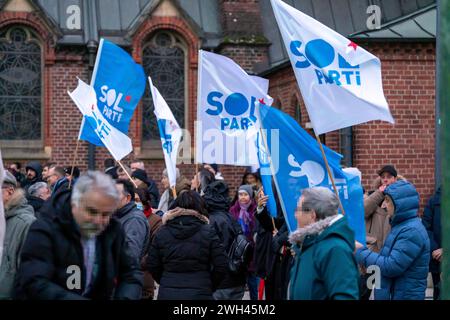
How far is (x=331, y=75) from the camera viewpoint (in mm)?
7656

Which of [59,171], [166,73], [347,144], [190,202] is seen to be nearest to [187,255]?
[190,202]

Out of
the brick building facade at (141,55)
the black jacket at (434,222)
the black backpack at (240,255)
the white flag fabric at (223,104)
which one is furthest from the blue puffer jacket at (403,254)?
the brick building facade at (141,55)

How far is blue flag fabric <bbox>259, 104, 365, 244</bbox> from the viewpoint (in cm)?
742

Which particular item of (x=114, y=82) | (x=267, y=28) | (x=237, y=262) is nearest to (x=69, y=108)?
(x=267, y=28)

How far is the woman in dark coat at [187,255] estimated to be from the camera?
7570mm

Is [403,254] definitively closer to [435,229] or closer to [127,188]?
[127,188]

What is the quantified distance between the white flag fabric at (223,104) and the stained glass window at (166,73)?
12.4 metres

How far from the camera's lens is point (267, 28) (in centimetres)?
2348

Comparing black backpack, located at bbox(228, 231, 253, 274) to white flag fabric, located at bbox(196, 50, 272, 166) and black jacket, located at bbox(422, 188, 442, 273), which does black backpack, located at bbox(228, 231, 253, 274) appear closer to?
white flag fabric, located at bbox(196, 50, 272, 166)

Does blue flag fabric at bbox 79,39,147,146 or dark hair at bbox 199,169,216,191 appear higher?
blue flag fabric at bbox 79,39,147,146

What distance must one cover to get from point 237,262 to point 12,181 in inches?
125

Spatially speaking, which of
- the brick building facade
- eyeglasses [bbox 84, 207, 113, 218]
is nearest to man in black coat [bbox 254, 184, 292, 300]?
eyeglasses [bbox 84, 207, 113, 218]

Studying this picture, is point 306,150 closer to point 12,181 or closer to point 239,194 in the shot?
point 12,181

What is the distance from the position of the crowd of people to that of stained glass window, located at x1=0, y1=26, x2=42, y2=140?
31.2 ft
